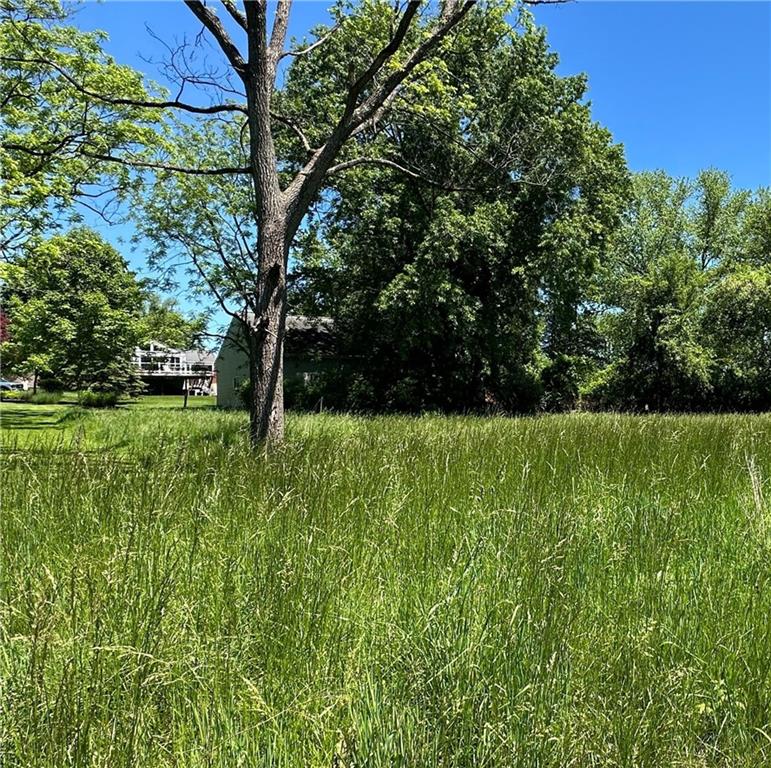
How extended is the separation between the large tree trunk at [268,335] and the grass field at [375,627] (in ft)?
9.39

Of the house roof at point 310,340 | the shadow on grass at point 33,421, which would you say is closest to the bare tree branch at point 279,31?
the shadow on grass at point 33,421

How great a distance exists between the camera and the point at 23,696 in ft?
5.75

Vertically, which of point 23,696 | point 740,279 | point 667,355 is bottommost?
point 23,696

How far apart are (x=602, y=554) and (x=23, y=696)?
2.73 m

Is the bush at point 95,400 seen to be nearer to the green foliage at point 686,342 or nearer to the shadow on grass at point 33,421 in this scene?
the shadow on grass at point 33,421

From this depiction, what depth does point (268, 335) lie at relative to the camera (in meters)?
6.77

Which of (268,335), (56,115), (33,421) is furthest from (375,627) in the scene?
(33,421)

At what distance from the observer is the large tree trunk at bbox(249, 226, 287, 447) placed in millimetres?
6715

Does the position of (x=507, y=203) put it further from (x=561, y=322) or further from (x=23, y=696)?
(x=23, y=696)

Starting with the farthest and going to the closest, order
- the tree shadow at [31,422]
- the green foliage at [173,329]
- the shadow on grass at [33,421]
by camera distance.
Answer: the green foliage at [173,329]
the shadow on grass at [33,421]
the tree shadow at [31,422]

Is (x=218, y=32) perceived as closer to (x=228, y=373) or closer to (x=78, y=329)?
(x=228, y=373)

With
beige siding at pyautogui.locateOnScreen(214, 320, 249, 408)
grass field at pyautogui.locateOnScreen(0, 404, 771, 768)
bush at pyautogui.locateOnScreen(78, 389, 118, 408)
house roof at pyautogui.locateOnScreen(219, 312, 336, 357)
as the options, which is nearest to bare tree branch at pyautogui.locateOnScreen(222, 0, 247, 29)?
grass field at pyautogui.locateOnScreen(0, 404, 771, 768)

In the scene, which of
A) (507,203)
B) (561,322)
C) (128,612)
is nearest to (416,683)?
(128,612)

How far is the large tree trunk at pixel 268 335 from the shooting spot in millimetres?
6715
